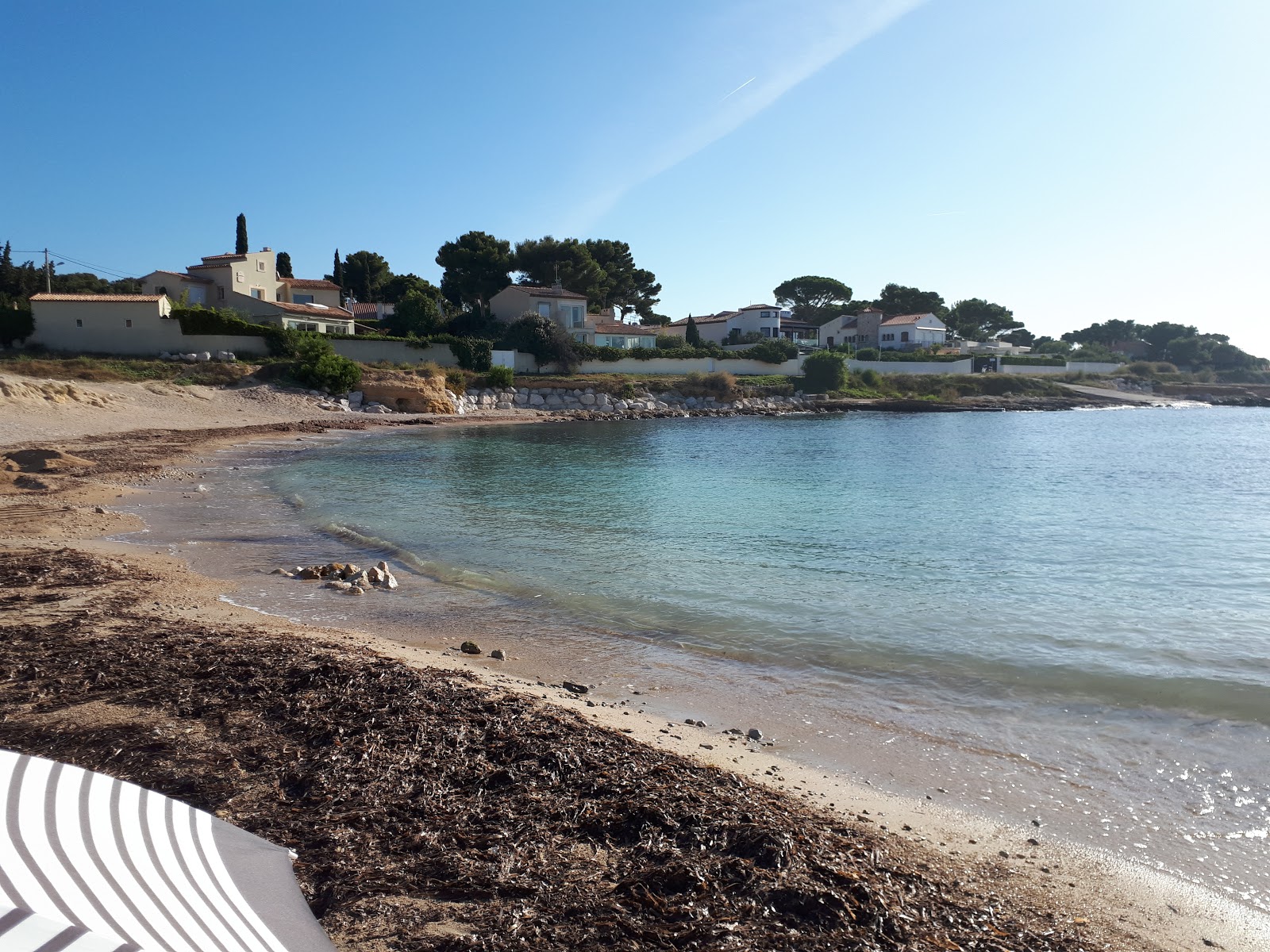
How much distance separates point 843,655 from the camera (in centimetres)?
959

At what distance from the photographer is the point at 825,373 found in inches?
3292

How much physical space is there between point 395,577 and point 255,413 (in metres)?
38.7

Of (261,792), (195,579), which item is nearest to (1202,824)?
(261,792)

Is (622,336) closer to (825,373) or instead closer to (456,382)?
(825,373)

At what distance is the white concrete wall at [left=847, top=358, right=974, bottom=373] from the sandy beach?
282 ft

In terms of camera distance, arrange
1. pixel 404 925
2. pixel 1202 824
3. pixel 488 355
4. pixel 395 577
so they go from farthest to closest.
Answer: pixel 488 355 < pixel 395 577 < pixel 1202 824 < pixel 404 925

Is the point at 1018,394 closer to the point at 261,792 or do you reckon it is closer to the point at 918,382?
the point at 918,382

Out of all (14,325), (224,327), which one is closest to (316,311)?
(224,327)

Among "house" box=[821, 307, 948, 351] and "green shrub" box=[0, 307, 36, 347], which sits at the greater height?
"house" box=[821, 307, 948, 351]

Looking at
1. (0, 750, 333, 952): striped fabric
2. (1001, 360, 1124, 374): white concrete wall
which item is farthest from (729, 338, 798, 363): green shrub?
(0, 750, 333, 952): striped fabric

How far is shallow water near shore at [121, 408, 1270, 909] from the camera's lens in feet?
21.6

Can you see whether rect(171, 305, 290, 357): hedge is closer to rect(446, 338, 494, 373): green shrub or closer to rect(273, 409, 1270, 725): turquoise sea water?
rect(446, 338, 494, 373): green shrub

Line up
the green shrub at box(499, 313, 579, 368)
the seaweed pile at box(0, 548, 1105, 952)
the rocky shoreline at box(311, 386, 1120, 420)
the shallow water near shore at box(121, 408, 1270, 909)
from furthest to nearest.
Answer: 1. the green shrub at box(499, 313, 579, 368)
2. the rocky shoreline at box(311, 386, 1120, 420)
3. the shallow water near shore at box(121, 408, 1270, 909)
4. the seaweed pile at box(0, 548, 1105, 952)

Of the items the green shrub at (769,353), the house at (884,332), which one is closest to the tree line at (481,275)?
the green shrub at (769,353)
